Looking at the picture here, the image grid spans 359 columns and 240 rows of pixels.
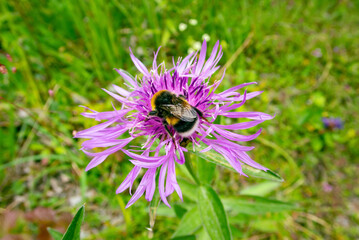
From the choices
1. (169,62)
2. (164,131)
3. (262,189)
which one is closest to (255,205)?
(262,189)

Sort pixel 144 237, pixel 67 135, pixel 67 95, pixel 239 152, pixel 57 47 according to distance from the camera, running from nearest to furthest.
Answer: pixel 239 152 → pixel 144 237 → pixel 67 135 → pixel 67 95 → pixel 57 47

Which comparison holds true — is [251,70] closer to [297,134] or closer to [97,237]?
[297,134]

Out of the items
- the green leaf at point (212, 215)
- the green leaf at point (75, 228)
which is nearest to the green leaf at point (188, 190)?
the green leaf at point (212, 215)

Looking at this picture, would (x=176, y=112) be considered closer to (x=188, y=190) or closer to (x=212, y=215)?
(x=212, y=215)

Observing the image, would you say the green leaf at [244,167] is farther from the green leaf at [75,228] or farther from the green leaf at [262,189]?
the green leaf at [262,189]

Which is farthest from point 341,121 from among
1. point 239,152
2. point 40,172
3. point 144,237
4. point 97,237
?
point 40,172

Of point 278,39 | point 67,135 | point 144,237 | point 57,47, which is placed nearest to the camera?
point 144,237
